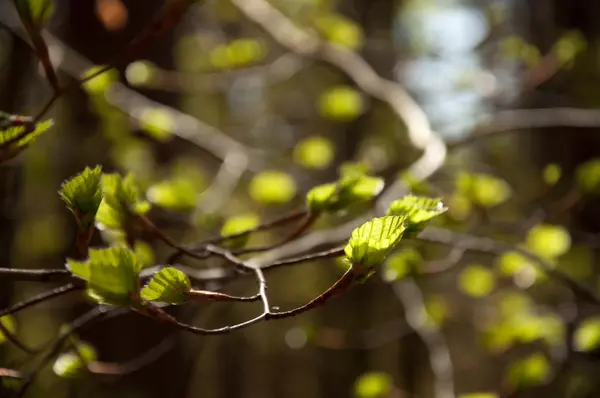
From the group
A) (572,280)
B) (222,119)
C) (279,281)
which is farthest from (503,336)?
(279,281)

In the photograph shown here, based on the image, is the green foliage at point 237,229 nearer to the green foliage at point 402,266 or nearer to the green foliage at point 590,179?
the green foliage at point 402,266

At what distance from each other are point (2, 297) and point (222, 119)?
2.29 meters

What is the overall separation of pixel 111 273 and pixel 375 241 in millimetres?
205

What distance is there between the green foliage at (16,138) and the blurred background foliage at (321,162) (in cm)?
29

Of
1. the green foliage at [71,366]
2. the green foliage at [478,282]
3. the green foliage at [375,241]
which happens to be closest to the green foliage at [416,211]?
the green foliage at [375,241]

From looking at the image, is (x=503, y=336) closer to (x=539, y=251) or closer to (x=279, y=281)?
(x=539, y=251)

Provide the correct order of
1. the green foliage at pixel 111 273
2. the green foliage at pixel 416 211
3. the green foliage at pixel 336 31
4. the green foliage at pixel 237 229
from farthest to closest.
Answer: the green foliage at pixel 336 31 → the green foliage at pixel 237 229 → the green foliage at pixel 416 211 → the green foliage at pixel 111 273

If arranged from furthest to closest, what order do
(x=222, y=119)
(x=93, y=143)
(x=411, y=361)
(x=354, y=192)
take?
(x=411, y=361)
(x=222, y=119)
(x=93, y=143)
(x=354, y=192)

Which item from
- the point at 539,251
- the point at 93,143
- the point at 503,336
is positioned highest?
the point at 93,143

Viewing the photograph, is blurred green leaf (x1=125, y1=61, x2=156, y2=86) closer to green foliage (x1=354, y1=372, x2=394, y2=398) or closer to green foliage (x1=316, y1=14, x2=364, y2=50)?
green foliage (x1=316, y1=14, x2=364, y2=50)

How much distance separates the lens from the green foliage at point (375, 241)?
466 mm

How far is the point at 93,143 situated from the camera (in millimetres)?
1870

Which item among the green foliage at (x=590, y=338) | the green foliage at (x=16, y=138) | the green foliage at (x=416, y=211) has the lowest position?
the green foliage at (x=416, y=211)

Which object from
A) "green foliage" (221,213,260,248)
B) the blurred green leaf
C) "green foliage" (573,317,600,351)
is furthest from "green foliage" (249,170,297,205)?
"green foliage" (573,317,600,351)
